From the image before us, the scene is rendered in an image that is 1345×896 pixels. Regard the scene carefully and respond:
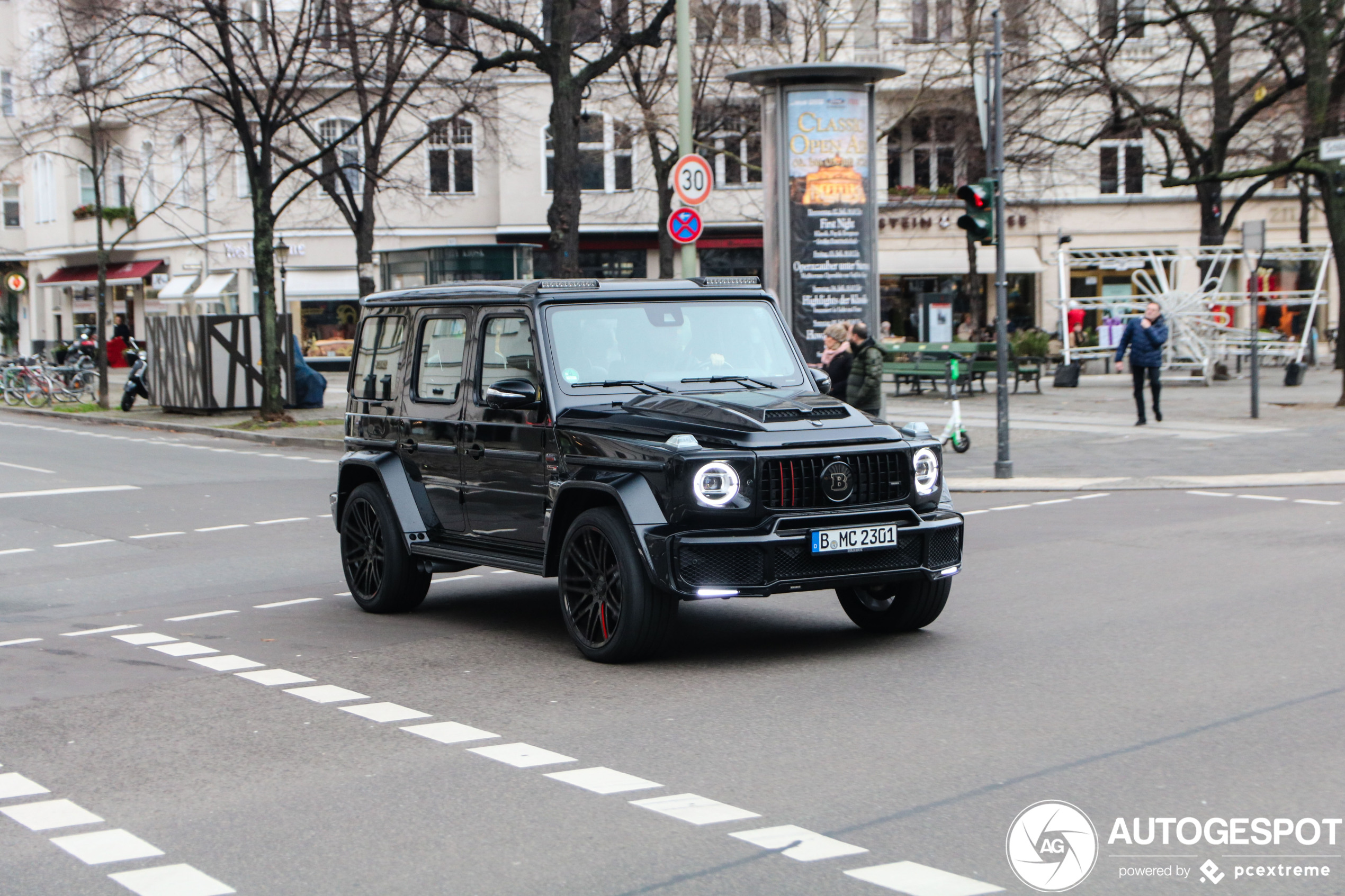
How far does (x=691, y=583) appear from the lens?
745 cm

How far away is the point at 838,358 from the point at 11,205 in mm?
55996

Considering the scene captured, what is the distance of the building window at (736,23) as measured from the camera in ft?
113

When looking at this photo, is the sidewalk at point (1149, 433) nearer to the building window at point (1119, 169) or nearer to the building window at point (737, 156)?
the building window at point (737, 156)

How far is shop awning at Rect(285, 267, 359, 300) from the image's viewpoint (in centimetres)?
5044

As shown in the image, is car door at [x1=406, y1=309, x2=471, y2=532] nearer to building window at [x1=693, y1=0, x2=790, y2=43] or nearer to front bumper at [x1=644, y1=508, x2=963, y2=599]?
front bumper at [x1=644, y1=508, x2=963, y2=599]

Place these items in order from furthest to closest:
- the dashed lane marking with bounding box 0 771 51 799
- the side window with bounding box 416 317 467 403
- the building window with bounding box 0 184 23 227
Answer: the building window with bounding box 0 184 23 227
the side window with bounding box 416 317 467 403
the dashed lane marking with bounding box 0 771 51 799

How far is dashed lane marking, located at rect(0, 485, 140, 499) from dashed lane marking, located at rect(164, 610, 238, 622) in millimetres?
8453

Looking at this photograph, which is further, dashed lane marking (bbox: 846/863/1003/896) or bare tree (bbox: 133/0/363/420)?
bare tree (bbox: 133/0/363/420)

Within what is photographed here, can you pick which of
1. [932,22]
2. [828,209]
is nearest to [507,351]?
[828,209]

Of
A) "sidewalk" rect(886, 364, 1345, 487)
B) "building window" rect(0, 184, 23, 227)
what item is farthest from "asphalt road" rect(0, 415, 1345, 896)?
"building window" rect(0, 184, 23, 227)

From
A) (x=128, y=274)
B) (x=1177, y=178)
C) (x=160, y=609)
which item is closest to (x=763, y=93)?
(x=1177, y=178)

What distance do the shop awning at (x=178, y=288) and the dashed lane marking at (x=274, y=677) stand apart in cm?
4625

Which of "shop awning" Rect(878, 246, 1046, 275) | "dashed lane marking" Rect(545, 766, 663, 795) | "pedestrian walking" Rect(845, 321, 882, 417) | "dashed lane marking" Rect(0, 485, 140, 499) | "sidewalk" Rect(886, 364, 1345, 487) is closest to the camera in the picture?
"dashed lane marking" Rect(545, 766, 663, 795)

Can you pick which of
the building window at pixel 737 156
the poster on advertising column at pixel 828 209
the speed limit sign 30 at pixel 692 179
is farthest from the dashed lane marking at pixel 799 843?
the building window at pixel 737 156
